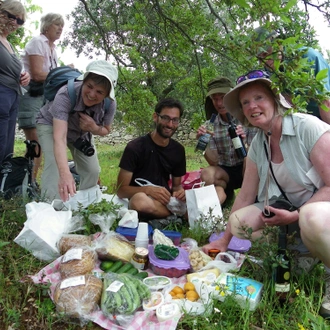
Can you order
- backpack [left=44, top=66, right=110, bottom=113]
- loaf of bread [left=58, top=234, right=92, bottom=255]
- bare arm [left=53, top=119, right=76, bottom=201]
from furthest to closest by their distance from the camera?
backpack [left=44, top=66, right=110, bottom=113]
bare arm [left=53, top=119, right=76, bottom=201]
loaf of bread [left=58, top=234, right=92, bottom=255]

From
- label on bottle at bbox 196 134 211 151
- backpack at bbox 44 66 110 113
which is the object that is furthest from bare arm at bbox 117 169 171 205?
backpack at bbox 44 66 110 113

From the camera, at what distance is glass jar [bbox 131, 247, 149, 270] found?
284 cm

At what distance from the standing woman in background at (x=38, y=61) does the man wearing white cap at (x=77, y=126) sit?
0.62 m

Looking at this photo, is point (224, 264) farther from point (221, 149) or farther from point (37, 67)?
point (37, 67)

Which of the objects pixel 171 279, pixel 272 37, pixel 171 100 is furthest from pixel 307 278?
pixel 171 100

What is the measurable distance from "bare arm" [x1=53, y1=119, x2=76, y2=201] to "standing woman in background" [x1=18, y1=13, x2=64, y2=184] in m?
1.27

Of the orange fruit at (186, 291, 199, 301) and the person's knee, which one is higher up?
the person's knee

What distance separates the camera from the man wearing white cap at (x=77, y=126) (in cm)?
324

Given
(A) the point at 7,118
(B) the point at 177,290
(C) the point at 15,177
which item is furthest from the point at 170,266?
(A) the point at 7,118

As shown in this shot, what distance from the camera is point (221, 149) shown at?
4.54 metres

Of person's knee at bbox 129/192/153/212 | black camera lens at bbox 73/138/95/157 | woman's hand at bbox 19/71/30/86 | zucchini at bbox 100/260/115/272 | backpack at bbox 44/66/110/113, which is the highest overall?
woman's hand at bbox 19/71/30/86

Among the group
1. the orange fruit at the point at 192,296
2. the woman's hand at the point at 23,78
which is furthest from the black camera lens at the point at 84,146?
the orange fruit at the point at 192,296

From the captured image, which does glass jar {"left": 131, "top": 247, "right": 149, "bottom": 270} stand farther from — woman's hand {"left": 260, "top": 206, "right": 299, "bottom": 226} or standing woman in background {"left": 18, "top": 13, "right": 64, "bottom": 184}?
standing woman in background {"left": 18, "top": 13, "right": 64, "bottom": 184}

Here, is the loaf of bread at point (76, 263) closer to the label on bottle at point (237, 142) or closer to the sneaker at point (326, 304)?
the sneaker at point (326, 304)
